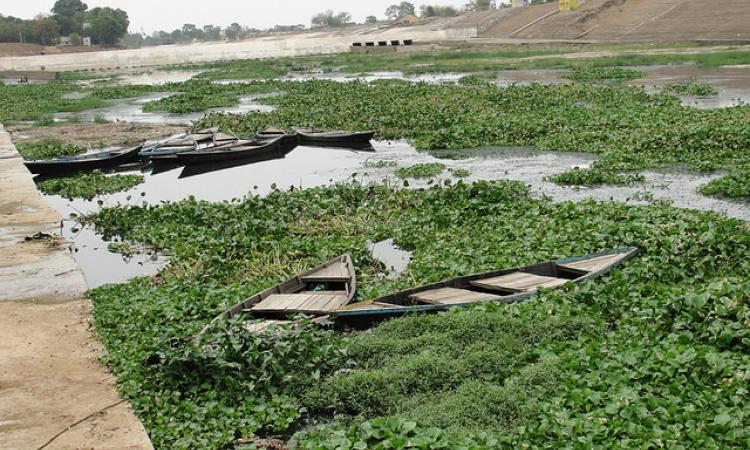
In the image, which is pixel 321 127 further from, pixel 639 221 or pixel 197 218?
pixel 639 221

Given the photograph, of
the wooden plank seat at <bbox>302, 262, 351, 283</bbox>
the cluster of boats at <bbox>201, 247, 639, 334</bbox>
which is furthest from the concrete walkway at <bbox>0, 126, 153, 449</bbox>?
the wooden plank seat at <bbox>302, 262, 351, 283</bbox>

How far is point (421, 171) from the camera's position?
19312 millimetres

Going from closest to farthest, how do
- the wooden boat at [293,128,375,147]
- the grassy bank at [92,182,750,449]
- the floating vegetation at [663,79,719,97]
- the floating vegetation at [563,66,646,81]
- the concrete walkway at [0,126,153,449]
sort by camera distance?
1. the grassy bank at [92,182,750,449]
2. the concrete walkway at [0,126,153,449]
3. the wooden boat at [293,128,375,147]
4. the floating vegetation at [663,79,719,97]
5. the floating vegetation at [563,66,646,81]

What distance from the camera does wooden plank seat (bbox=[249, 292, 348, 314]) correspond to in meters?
9.76

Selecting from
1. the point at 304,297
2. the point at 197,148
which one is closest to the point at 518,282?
the point at 304,297

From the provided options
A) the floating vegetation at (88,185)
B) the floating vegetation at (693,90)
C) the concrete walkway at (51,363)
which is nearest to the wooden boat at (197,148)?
the floating vegetation at (88,185)

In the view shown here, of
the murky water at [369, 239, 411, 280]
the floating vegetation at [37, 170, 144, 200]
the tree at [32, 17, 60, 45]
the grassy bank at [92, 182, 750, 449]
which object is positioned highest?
the tree at [32, 17, 60, 45]

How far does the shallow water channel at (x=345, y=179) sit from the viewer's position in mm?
14000

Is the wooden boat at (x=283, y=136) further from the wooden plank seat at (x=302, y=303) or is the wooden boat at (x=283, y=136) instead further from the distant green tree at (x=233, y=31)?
the distant green tree at (x=233, y=31)

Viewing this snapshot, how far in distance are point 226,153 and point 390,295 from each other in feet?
44.3

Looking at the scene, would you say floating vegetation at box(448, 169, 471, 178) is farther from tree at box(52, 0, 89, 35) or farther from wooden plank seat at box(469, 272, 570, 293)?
tree at box(52, 0, 89, 35)

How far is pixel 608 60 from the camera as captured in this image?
46000 mm

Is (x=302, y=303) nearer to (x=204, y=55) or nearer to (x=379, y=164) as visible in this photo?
(x=379, y=164)

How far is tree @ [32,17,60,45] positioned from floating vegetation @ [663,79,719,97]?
11523 centimetres
